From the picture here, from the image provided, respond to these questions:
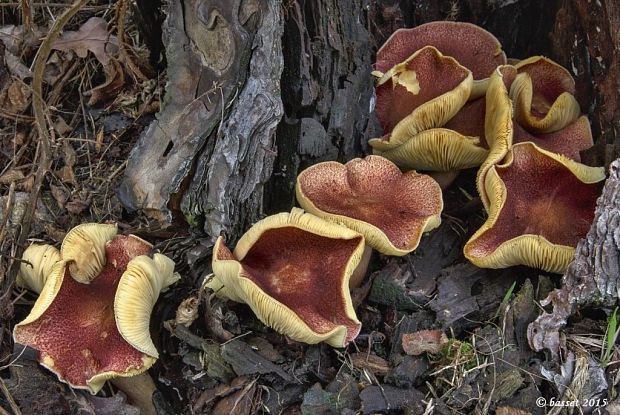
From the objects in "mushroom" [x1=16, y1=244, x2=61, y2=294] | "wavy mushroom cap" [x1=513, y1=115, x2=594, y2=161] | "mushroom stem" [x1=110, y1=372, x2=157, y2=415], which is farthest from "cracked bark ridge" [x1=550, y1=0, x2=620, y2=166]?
"mushroom" [x1=16, y1=244, x2=61, y2=294]

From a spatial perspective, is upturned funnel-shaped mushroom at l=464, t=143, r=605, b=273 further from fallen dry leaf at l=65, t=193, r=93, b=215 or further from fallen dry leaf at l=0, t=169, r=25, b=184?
fallen dry leaf at l=0, t=169, r=25, b=184

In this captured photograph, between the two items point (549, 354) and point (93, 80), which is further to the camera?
point (93, 80)

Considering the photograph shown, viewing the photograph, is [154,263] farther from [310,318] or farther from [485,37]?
[485,37]

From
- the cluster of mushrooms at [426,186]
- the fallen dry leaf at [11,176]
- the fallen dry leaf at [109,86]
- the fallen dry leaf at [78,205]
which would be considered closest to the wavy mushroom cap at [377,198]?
the cluster of mushrooms at [426,186]

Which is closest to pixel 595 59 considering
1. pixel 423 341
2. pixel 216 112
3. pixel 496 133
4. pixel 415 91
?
pixel 496 133

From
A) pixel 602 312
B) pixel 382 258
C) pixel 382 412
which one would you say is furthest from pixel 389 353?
pixel 602 312

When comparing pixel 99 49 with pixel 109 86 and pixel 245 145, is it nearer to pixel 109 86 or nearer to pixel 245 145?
pixel 109 86

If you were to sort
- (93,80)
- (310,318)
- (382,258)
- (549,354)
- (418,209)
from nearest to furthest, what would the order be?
(310,318)
(549,354)
(418,209)
(382,258)
(93,80)

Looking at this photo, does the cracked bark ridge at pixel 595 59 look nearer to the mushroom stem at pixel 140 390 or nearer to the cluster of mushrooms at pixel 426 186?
the cluster of mushrooms at pixel 426 186
